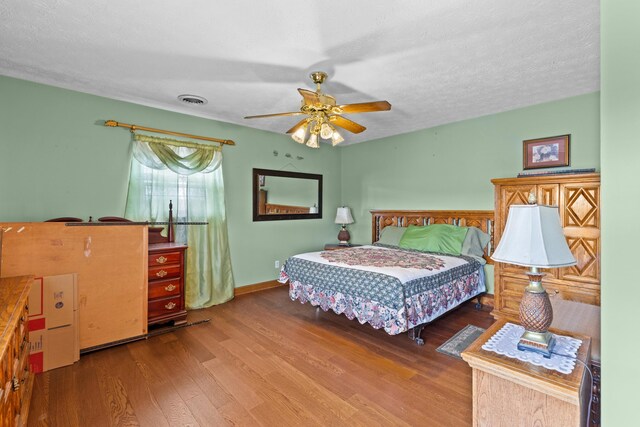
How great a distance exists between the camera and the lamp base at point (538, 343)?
1234mm

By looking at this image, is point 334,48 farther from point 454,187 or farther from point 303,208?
point 303,208

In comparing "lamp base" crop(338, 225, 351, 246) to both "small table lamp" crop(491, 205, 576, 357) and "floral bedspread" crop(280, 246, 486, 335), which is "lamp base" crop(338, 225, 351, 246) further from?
"small table lamp" crop(491, 205, 576, 357)

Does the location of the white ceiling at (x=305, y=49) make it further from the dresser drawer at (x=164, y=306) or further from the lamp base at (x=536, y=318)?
the dresser drawer at (x=164, y=306)

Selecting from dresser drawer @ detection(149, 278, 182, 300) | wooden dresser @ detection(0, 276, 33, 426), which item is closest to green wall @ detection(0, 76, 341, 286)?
dresser drawer @ detection(149, 278, 182, 300)

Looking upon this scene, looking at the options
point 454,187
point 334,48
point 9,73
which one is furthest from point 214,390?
point 454,187

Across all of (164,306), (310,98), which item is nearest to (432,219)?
(310,98)

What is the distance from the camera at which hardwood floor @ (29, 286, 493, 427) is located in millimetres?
1822

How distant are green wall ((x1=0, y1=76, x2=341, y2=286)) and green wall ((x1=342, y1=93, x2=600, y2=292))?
2.05m

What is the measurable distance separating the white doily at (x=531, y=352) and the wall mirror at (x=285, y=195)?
12.2ft

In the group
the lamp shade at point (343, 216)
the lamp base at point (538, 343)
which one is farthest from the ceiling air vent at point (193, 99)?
the lamp base at point (538, 343)

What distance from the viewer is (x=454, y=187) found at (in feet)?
13.9

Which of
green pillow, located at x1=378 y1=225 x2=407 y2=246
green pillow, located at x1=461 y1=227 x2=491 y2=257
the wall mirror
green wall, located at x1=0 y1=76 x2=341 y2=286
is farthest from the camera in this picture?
the wall mirror

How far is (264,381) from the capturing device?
7.14ft

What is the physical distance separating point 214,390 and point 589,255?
3.44 metres
